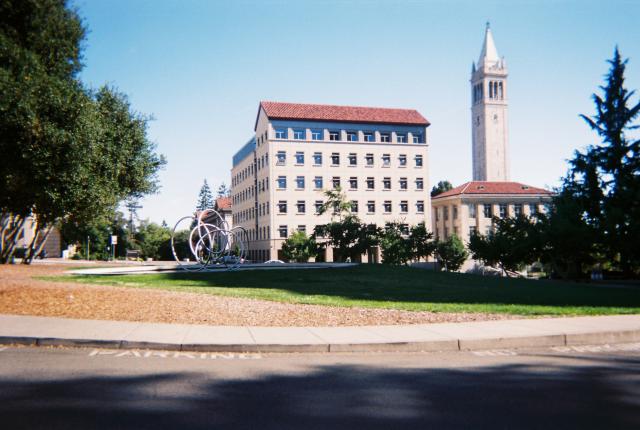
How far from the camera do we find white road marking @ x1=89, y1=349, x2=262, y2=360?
824 centimetres

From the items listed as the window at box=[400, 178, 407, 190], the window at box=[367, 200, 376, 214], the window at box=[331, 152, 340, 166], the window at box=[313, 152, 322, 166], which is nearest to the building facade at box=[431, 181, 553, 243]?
the window at box=[400, 178, 407, 190]

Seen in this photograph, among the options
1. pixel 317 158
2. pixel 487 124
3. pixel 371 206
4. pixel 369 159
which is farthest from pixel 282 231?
pixel 487 124

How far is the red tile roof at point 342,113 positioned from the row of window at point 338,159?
5421 mm

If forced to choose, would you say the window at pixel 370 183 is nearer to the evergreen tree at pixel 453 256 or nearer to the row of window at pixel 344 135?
the row of window at pixel 344 135

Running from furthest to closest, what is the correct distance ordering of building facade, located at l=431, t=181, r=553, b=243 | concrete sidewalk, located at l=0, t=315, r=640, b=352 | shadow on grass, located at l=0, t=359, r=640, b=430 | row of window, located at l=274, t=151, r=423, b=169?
building facade, located at l=431, t=181, r=553, b=243 < row of window, located at l=274, t=151, r=423, b=169 < concrete sidewalk, located at l=0, t=315, r=640, b=352 < shadow on grass, located at l=0, t=359, r=640, b=430

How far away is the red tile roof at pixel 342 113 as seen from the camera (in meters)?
83.5

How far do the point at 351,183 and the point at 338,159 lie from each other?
4394mm

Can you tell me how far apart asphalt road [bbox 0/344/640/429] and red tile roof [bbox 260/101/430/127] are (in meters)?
75.6

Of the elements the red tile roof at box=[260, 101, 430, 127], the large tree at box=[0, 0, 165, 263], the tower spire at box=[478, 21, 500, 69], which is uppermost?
the tower spire at box=[478, 21, 500, 69]

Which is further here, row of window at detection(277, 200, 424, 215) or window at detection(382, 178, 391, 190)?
window at detection(382, 178, 391, 190)

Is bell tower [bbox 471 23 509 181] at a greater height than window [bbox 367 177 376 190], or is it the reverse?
bell tower [bbox 471 23 509 181]

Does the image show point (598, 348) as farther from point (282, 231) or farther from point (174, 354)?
point (282, 231)

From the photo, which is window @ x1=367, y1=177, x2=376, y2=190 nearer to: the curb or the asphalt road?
the curb

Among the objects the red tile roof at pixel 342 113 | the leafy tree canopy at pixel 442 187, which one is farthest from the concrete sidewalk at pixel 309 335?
the leafy tree canopy at pixel 442 187
